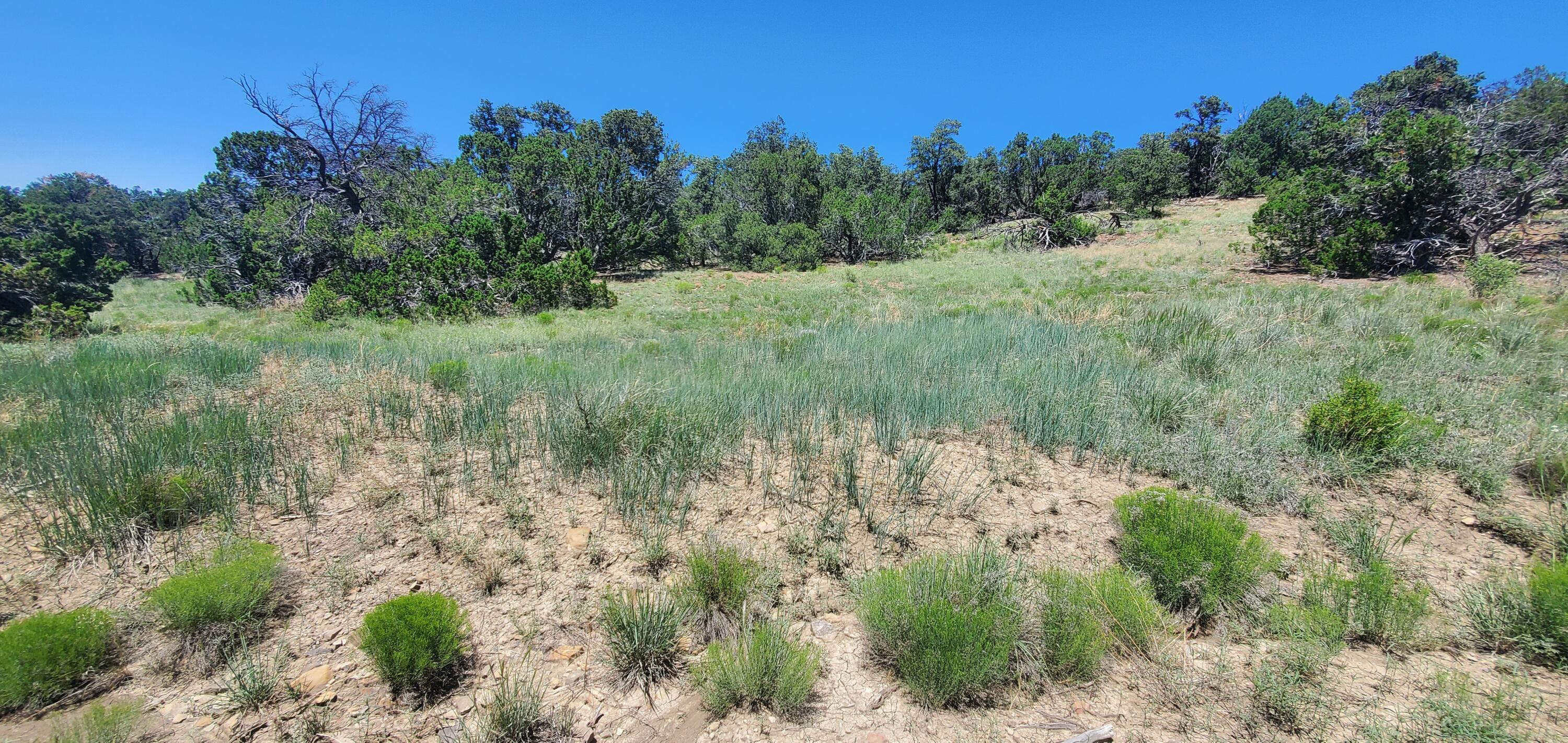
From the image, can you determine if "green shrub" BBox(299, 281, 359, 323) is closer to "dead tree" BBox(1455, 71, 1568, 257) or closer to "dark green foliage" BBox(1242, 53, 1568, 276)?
"dark green foliage" BBox(1242, 53, 1568, 276)

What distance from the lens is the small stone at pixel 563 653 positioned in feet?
9.07

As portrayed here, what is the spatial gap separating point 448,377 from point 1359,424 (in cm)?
859

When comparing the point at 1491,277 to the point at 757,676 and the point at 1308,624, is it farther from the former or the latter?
the point at 757,676

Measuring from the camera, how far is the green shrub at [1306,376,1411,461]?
14.7ft

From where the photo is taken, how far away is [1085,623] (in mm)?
2709

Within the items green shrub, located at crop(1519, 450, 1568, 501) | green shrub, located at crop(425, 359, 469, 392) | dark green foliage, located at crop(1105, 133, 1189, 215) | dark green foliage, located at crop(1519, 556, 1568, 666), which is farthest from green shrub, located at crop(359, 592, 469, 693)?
dark green foliage, located at crop(1105, 133, 1189, 215)

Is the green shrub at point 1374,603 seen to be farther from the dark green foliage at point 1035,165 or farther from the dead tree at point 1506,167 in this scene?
the dark green foliage at point 1035,165

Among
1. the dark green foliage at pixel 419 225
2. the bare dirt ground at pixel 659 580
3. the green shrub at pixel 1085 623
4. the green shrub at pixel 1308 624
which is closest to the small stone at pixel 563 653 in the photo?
the bare dirt ground at pixel 659 580

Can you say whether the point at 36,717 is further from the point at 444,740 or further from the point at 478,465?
the point at 478,465

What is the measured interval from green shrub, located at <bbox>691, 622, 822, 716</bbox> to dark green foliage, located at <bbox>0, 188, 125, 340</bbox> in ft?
49.8

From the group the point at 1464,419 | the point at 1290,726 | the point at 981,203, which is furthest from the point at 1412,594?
the point at 981,203

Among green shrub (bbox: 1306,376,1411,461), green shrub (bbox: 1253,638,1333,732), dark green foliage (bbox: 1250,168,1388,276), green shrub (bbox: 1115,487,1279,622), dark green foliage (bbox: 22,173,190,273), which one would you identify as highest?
dark green foliage (bbox: 22,173,190,273)

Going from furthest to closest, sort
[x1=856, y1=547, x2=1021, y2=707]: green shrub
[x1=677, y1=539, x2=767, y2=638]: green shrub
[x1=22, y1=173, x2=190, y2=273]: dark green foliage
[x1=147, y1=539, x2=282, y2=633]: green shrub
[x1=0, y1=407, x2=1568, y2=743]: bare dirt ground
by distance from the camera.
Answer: [x1=22, y1=173, x2=190, y2=273]: dark green foliage, [x1=677, y1=539, x2=767, y2=638]: green shrub, [x1=147, y1=539, x2=282, y2=633]: green shrub, [x1=856, y1=547, x2=1021, y2=707]: green shrub, [x1=0, y1=407, x2=1568, y2=743]: bare dirt ground

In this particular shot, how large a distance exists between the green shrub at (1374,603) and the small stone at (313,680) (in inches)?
192
